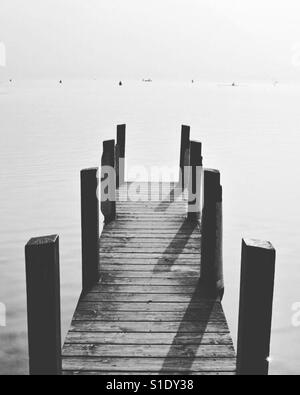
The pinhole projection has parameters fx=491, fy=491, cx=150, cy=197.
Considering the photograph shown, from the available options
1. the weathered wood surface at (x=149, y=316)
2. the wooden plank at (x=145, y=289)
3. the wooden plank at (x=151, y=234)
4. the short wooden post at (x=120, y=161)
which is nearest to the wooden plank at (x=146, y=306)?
the weathered wood surface at (x=149, y=316)

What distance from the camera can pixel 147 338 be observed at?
470 centimetres

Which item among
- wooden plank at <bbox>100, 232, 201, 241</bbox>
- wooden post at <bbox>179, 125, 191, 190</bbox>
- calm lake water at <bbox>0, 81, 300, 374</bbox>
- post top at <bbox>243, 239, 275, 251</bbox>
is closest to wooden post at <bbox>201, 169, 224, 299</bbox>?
calm lake water at <bbox>0, 81, 300, 374</bbox>

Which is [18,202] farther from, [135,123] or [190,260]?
[135,123]

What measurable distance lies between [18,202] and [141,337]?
1102 centimetres

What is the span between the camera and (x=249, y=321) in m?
3.55

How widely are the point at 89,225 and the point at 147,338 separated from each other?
1.62m

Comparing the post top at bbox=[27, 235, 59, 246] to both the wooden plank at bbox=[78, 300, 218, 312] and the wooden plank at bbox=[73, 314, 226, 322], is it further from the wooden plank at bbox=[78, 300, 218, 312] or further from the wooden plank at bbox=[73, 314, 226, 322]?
the wooden plank at bbox=[78, 300, 218, 312]

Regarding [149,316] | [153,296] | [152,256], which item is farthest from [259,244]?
[152,256]

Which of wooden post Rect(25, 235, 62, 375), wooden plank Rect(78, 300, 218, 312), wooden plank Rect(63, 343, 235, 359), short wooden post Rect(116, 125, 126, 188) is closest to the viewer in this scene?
wooden post Rect(25, 235, 62, 375)

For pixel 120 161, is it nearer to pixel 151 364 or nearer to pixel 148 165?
pixel 151 364

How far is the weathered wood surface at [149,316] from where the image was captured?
428 centimetres

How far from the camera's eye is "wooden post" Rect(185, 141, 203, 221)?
8516 millimetres

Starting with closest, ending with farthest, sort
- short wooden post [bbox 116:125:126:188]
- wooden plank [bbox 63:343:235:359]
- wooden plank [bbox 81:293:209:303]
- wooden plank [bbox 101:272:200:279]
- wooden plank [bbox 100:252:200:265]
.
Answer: wooden plank [bbox 63:343:235:359] → wooden plank [bbox 81:293:209:303] → wooden plank [bbox 101:272:200:279] → wooden plank [bbox 100:252:200:265] → short wooden post [bbox 116:125:126:188]

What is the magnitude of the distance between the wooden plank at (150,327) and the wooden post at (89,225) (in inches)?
33.7
